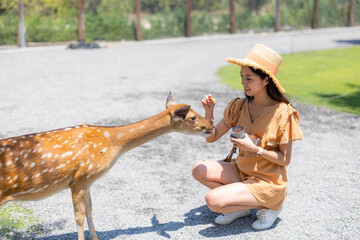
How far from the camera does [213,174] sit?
4414 mm

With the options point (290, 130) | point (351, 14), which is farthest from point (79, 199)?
point (351, 14)

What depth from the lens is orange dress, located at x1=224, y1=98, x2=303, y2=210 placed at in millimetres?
4090

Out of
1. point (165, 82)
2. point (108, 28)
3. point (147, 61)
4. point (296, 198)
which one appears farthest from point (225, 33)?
point (296, 198)

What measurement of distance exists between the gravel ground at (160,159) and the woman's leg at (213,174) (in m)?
0.48

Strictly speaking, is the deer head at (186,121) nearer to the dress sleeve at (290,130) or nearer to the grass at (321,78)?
the dress sleeve at (290,130)

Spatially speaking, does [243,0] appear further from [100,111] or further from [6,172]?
[6,172]

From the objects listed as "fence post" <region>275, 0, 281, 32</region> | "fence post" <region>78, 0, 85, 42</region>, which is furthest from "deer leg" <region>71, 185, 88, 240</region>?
"fence post" <region>275, 0, 281, 32</region>

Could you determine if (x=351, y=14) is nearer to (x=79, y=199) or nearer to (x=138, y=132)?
(x=138, y=132)

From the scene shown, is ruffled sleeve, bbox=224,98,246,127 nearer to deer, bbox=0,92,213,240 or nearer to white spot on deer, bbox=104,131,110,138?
deer, bbox=0,92,213,240

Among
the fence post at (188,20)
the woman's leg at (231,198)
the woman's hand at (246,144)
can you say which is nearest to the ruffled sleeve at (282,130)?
the woman's hand at (246,144)

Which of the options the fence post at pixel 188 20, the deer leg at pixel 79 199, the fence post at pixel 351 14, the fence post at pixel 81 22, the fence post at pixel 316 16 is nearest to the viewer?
the deer leg at pixel 79 199

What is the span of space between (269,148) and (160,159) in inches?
106

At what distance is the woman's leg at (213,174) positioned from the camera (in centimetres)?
441

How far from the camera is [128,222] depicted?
A: 15.1ft
